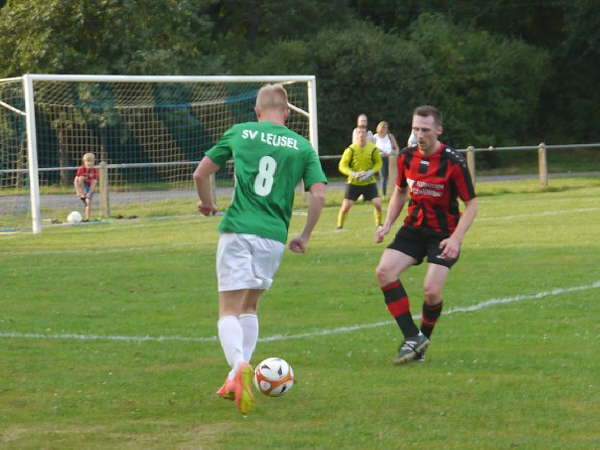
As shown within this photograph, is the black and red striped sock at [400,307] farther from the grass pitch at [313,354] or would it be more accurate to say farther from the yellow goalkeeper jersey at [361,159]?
the yellow goalkeeper jersey at [361,159]

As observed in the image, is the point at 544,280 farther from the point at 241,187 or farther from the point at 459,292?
the point at 241,187

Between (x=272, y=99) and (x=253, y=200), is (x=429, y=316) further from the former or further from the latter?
(x=272, y=99)

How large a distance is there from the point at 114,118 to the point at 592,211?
12.0 metres

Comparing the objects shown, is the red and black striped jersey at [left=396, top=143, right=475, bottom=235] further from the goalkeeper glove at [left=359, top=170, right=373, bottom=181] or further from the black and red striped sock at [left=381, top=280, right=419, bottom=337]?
the goalkeeper glove at [left=359, top=170, right=373, bottom=181]

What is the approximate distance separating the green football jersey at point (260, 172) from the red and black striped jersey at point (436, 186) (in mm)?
1683

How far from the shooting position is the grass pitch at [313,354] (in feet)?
20.2

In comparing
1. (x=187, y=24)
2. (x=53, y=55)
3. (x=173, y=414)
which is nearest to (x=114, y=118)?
(x=53, y=55)

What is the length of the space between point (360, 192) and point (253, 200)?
12.6 meters

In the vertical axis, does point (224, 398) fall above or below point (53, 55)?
below

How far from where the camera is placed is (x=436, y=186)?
8.26 meters

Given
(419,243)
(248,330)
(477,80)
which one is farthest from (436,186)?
(477,80)

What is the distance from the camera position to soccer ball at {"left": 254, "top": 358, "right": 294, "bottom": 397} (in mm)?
6824

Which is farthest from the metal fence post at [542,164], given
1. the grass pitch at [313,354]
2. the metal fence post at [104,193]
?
Answer: the grass pitch at [313,354]

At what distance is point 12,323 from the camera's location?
10234 mm
